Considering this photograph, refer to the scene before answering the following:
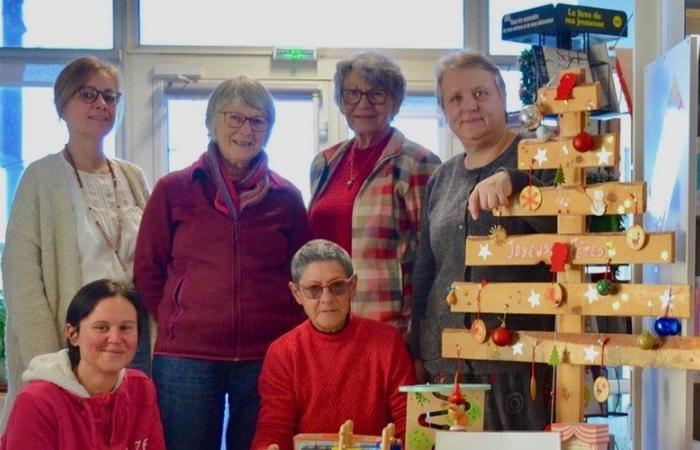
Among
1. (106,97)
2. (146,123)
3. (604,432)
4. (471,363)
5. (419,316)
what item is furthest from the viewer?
(146,123)

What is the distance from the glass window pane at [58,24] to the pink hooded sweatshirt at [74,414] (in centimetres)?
219

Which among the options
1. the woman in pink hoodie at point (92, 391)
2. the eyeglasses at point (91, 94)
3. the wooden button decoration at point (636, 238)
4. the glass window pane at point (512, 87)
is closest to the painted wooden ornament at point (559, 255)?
the wooden button decoration at point (636, 238)

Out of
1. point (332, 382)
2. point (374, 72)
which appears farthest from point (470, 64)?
point (332, 382)

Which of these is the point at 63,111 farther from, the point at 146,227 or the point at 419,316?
the point at 419,316

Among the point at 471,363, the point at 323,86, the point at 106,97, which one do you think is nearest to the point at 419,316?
the point at 471,363

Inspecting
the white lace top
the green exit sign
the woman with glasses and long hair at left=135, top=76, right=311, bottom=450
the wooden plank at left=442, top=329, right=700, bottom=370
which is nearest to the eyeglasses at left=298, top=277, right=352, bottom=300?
the woman with glasses and long hair at left=135, top=76, right=311, bottom=450

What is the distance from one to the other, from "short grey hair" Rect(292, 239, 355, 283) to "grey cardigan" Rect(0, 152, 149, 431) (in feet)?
1.84

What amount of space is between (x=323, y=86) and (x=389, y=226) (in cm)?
164

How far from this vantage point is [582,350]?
1.86 meters

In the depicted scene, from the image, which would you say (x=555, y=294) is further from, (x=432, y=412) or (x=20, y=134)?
(x=20, y=134)

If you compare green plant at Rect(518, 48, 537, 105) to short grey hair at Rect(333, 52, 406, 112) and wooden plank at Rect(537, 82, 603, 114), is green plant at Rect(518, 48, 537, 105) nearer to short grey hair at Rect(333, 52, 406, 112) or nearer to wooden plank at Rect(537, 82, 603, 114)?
short grey hair at Rect(333, 52, 406, 112)

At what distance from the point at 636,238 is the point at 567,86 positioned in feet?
1.05

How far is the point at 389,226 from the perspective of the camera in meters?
2.48

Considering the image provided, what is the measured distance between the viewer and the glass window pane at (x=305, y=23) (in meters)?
4.06
